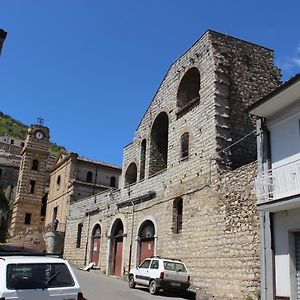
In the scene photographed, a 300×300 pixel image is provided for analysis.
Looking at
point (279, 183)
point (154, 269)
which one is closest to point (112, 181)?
point (154, 269)

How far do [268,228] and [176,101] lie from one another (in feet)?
35.9

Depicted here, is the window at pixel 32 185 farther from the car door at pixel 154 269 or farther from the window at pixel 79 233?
the car door at pixel 154 269

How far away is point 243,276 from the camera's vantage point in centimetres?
1465

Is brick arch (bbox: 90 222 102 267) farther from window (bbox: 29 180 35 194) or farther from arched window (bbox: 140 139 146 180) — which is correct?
window (bbox: 29 180 35 194)

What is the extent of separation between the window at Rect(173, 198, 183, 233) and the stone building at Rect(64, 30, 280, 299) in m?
0.05

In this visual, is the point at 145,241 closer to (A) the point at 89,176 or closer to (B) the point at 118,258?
(B) the point at 118,258

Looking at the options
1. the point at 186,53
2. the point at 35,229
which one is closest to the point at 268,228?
the point at 186,53

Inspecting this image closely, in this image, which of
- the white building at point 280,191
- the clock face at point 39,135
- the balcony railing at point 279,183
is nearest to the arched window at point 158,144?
the white building at point 280,191

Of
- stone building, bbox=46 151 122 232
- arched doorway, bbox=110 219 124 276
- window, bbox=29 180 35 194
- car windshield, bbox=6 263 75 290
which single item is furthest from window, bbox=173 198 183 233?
window, bbox=29 180 35 194

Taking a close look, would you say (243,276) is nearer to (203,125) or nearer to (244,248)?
(244,248)

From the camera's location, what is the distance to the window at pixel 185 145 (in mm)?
20820

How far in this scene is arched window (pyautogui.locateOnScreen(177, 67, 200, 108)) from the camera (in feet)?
73.3

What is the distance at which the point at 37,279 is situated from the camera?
22.6 ft

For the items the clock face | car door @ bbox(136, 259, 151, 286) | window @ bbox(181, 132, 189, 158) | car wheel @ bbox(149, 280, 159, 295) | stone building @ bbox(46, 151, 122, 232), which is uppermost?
the clock face
